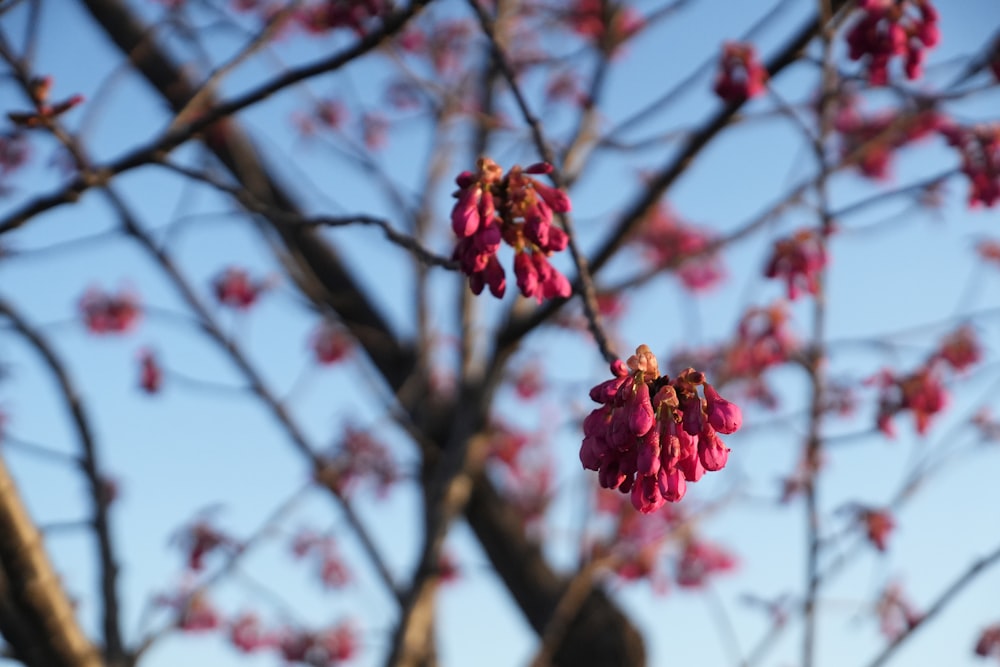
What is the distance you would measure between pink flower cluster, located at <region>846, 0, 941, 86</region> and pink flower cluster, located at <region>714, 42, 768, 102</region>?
0.32 metres

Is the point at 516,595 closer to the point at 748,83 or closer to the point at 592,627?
the point at 592,627

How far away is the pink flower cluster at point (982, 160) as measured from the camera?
3.10m

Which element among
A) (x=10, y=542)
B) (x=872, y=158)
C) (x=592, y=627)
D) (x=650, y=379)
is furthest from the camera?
(x=872, y=158)

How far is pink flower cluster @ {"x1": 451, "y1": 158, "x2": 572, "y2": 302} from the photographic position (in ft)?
5.39

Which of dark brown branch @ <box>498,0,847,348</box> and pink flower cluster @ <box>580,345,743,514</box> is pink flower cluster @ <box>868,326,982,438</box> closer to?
dark brown branch @ <box>498,0,847,348</box>

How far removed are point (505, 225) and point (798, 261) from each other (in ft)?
6.95

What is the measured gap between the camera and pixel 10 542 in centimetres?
276

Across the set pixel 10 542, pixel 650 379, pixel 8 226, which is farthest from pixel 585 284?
pixel 10 542

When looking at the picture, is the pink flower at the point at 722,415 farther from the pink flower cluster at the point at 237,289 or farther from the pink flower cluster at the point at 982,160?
the pink flower cluster at the point at 237,289

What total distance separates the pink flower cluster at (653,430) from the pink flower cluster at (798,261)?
219cm

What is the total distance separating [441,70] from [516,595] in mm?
3411

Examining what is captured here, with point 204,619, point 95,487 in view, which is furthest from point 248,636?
point 95,487

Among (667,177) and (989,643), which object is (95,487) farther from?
(989,643)

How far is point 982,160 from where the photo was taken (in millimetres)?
3107
